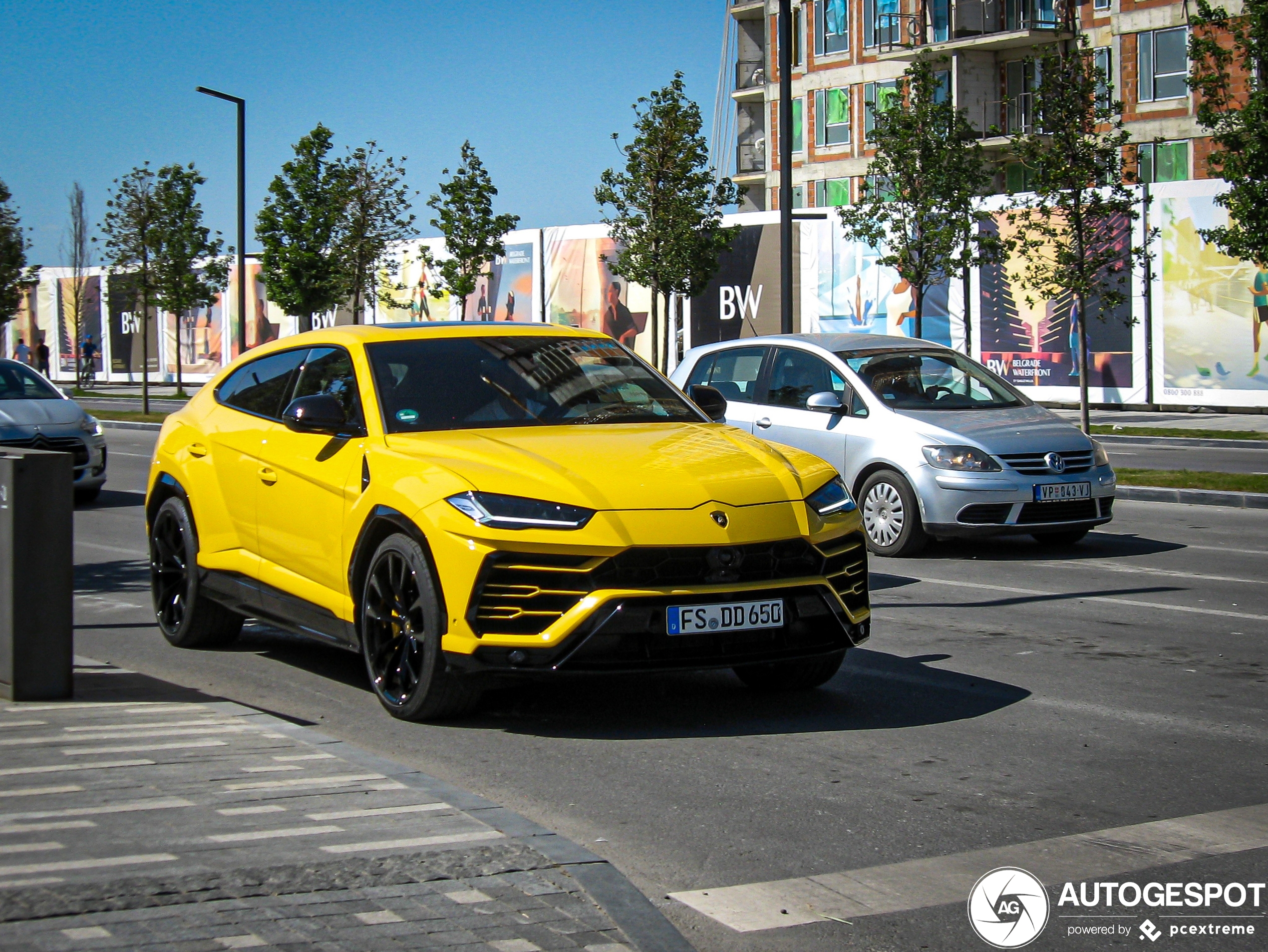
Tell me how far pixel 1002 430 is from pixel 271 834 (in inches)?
343

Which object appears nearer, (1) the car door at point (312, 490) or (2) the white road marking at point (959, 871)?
(2) the white road marking at point (959, 871)

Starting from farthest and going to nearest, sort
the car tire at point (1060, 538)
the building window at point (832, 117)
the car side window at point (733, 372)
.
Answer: the building window at point (832, 117), the car side window at point (733, 372), the car tire at point (1060, 538)

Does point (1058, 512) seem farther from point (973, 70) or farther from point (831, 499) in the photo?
point (973, 70)

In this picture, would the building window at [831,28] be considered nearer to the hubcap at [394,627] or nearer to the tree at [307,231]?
the tree at [307,231]

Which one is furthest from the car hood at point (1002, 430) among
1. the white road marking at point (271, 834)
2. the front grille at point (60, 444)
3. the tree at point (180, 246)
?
the tree at point (180, 246)

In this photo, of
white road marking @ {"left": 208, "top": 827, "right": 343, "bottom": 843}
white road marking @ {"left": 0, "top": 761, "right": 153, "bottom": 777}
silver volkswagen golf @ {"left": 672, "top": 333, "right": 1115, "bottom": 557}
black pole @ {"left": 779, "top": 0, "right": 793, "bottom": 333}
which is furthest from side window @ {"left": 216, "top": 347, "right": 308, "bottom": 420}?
black pole @ {"left": 779, "top": 0, "right": 793, "bottom": 333}

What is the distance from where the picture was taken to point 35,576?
20.2 ft

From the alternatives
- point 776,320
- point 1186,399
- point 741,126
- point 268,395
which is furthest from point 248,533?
point 741,126

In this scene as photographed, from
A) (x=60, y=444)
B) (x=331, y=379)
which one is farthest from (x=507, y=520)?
(x=60, y=444)

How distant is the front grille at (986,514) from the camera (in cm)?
1141

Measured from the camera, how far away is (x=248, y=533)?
23.9 feet

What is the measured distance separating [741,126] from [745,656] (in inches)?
2414

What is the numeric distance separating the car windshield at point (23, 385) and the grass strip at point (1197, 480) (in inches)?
481

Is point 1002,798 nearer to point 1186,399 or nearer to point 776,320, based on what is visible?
point 1186,399
